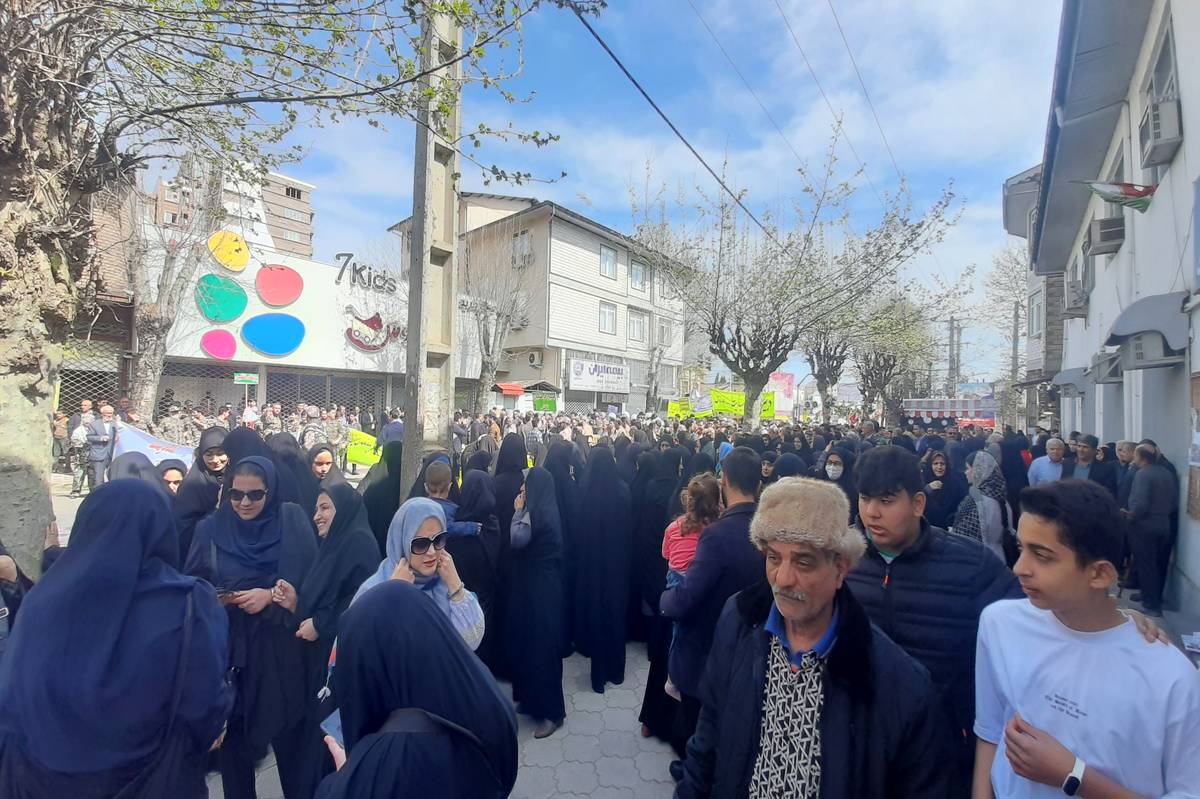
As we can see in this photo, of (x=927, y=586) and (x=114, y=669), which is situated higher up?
(x=927, y=586)

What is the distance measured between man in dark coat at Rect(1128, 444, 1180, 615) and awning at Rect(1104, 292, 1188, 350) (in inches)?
49.5

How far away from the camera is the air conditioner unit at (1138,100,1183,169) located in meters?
6.21

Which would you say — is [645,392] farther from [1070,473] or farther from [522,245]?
[1070,473]

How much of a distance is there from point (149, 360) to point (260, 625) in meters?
15.9

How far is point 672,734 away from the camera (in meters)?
4.08

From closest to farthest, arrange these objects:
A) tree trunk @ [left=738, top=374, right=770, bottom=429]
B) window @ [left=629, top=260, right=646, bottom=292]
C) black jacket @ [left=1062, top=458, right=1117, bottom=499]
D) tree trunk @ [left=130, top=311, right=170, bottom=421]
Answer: black jacket @ [left=1062, top=458, right=1117, bottom=499]
tree trunk @ [left=738, top=374, right=770, bottom=429]
tree trunk @ [left=130, top=311, right=170, bottom=421]
window @ [left=629, top=260, right=646, bottom=292]

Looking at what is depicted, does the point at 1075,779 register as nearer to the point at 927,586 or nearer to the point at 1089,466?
the point at 927,586

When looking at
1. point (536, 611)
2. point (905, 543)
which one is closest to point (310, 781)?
point (536, 611)

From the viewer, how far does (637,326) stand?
3353 centimetres

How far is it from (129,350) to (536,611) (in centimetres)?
1739

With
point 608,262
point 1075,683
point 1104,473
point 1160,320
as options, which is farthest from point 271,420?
point 608,262

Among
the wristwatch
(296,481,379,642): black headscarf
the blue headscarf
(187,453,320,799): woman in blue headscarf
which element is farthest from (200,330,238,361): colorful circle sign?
the wristwatch

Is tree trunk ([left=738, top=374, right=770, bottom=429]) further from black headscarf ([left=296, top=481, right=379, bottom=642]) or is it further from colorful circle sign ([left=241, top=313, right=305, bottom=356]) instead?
colorful circle sign ([left=241, top=313, right=305, bottom=356])

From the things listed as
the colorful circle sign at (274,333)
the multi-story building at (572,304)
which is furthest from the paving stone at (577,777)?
the multi-story building at (572,304)
